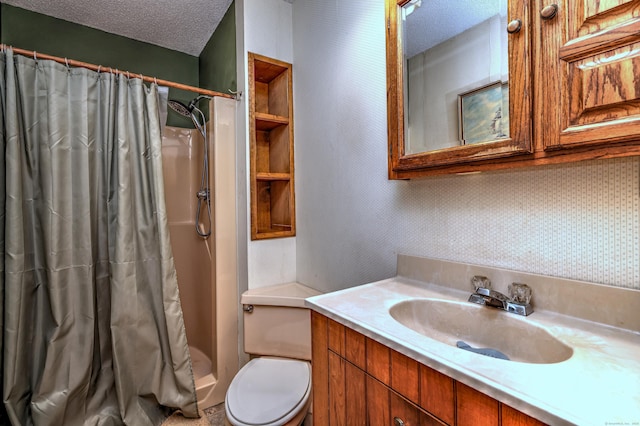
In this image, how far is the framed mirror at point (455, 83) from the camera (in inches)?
30.9

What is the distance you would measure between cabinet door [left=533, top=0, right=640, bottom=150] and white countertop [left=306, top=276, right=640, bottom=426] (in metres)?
0.43

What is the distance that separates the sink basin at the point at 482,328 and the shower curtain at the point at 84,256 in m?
1.33

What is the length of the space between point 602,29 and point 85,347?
2.26 metres

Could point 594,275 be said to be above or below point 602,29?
below

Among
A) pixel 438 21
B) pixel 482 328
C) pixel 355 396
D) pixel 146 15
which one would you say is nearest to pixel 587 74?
pixel 438 21

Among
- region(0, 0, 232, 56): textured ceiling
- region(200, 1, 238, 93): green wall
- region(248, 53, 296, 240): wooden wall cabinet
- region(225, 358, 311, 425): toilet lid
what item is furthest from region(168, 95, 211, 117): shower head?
region(225, 358, 311, 425): toilet lid

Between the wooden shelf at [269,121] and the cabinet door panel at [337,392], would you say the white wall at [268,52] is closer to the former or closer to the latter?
the wooden shelf at [269,121]

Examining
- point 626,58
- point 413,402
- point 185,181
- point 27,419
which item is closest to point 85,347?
point 27,419

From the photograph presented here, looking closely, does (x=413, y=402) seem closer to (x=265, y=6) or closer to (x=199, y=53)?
(x=265, y=6)

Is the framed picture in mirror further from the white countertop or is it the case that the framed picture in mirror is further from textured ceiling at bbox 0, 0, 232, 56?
textured ceiling at bbox 0, 0, 232, 56

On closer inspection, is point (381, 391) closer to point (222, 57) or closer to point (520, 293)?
point (520, 293)

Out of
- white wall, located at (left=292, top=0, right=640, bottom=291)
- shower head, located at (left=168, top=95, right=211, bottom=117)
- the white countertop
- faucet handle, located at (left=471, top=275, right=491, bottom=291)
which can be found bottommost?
the white countertop

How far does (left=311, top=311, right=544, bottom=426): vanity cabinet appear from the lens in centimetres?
56

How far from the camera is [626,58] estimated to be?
604 mm
